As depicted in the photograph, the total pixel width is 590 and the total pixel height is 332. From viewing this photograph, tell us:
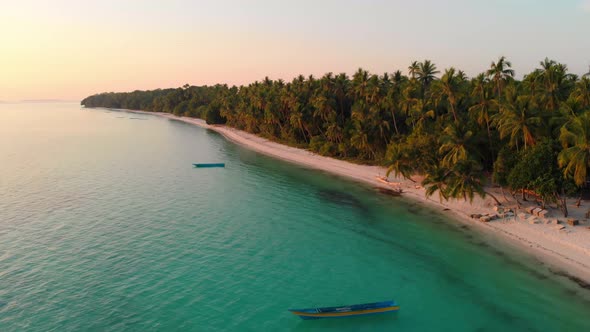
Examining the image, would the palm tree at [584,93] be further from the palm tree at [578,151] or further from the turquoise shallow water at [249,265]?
the turquoise shallow water at [249,265]

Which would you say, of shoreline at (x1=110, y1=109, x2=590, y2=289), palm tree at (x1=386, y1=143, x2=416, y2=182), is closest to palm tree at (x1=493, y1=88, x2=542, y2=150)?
shoreline at (x1=110, y1=109, x2=590, y2=289)

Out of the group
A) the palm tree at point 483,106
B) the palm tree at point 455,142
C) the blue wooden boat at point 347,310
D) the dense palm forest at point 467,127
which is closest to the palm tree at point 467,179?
the dense palm forest at point 467,127

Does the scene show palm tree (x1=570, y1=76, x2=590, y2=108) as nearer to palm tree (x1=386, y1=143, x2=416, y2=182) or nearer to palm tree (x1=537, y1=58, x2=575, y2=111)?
palm tree (x1=537, y1=58, x2=575, y2=111)

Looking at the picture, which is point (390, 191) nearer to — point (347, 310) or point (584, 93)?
point (584, 93)

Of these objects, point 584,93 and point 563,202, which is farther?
point 584,93

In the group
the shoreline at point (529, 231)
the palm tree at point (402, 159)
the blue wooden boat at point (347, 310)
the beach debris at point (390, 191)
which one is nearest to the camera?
the blue wooden boat at point (347, 310)

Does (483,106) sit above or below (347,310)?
above

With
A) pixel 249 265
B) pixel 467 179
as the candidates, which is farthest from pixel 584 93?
pixel 249 265
